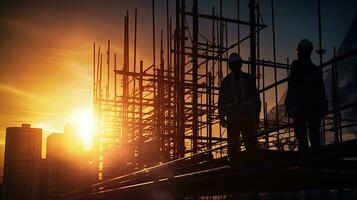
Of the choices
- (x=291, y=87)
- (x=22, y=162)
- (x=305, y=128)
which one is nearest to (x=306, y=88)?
(x=291, y=87)

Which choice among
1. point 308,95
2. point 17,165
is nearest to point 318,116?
point 308,95

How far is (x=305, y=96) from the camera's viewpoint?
6.56 meters

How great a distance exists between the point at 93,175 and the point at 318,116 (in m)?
17.4

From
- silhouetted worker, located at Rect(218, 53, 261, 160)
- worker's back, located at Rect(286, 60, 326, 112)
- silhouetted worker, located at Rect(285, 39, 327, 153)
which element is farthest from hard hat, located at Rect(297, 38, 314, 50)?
silhouetted worker, located at Rect(218, 53, 261, 160)

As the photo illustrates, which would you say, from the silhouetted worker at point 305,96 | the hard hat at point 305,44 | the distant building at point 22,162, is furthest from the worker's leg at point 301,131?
the distant building at point 22,162

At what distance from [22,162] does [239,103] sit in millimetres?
93386

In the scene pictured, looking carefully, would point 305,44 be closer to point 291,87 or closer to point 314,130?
point 291,87

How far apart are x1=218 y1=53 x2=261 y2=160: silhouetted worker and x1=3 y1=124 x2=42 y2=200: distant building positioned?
8028 cm

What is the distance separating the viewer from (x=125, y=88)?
20.6 metres

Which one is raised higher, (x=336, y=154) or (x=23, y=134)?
(x=23, y=134)

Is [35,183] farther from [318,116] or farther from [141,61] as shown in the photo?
[318,116]

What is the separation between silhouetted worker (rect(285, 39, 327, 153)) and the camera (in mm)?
6512

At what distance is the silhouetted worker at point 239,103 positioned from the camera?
24.4 ft

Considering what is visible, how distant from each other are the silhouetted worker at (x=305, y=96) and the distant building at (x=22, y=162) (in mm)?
81432
